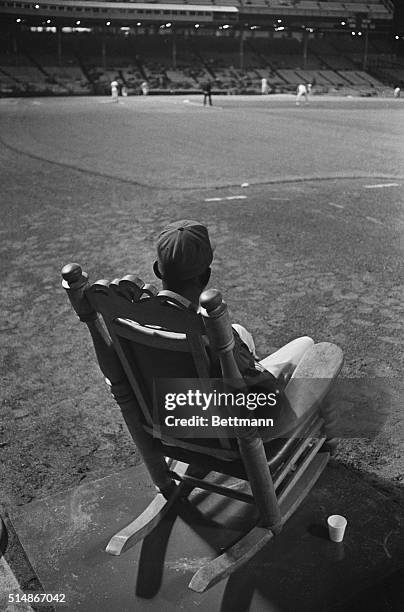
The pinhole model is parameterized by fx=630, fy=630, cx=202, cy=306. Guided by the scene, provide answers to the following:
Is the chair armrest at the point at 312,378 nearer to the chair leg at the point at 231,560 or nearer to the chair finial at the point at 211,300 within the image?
the chair leg at the point at 231,560

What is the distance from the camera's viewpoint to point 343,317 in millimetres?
5402

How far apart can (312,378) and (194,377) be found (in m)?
0.72

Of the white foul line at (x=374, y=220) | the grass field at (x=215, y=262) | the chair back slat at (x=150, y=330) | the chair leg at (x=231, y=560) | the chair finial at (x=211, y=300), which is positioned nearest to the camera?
the chair finial at (x=211, y=300)

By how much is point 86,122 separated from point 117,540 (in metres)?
21.5

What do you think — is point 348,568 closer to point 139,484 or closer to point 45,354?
point 139,484

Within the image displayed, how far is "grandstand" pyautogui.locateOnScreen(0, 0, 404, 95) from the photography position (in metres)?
49.7

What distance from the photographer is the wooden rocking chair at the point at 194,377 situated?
6.89ft

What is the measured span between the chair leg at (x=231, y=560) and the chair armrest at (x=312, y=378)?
1.70 ft

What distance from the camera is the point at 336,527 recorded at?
267 cm

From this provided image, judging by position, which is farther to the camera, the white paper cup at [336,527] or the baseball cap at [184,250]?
the white paper cup at [336,527]

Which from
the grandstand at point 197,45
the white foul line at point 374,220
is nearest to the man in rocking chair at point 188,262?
the white foul line at point 374,220

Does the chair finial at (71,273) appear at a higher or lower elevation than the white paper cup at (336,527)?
higher

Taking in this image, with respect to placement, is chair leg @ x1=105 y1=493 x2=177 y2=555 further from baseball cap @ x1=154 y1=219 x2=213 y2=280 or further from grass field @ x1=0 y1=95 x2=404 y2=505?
baseball cap @ x1=154 y1=219 x2=213 y2=280

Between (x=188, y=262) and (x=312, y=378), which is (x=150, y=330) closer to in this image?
(x=188, y=262)
